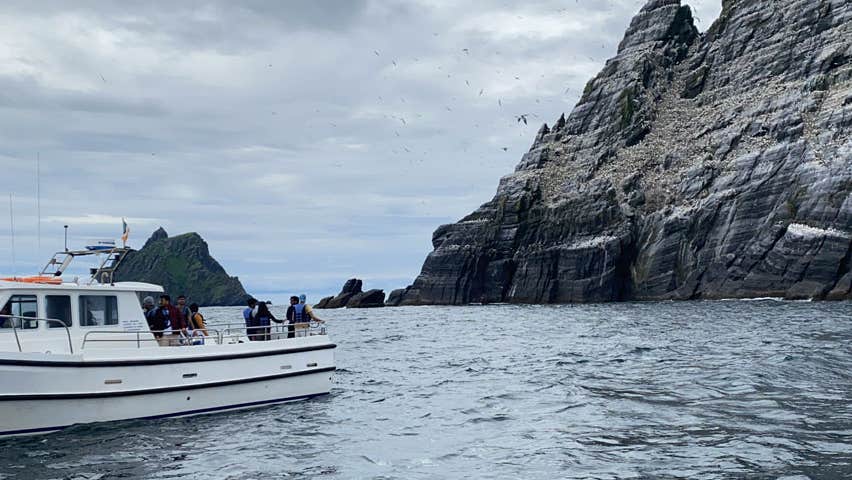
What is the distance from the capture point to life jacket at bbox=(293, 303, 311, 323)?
22062mm

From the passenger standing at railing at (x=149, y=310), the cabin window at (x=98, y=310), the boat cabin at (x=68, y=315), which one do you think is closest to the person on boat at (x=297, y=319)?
the passenger standing at railing at (x=149, y=310)

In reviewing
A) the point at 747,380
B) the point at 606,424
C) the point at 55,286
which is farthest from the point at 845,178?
the point at 55,286

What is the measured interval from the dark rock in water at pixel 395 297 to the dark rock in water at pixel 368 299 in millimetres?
1131

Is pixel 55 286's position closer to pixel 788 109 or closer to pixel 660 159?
pixel 788 109

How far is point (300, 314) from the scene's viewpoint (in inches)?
869

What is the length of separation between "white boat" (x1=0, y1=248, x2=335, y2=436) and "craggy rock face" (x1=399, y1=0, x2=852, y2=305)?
210 feet

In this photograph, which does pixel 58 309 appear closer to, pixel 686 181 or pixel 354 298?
pixel 686 181

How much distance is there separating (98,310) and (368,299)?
10726 centimetres

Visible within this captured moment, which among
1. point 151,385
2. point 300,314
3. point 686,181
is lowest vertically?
point 151,385

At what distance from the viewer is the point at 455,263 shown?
371 feet

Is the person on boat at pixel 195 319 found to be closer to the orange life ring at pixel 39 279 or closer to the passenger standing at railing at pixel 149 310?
the passenger standing at railing at pixel 149 310

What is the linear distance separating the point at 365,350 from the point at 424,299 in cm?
8045

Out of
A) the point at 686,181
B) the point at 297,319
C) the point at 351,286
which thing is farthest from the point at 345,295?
the point at 297,319

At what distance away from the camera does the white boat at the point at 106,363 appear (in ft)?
50.5
